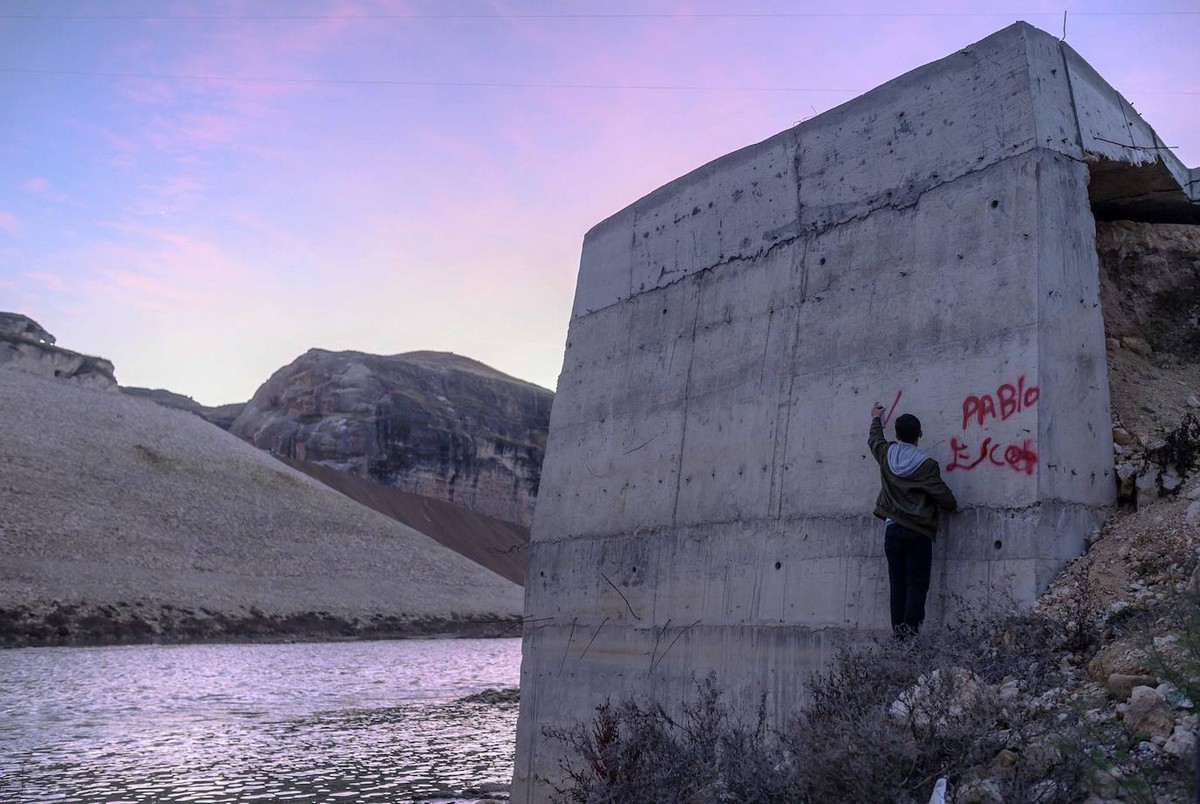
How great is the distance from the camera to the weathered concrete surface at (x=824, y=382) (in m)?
5.82

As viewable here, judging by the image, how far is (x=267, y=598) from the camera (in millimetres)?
44562

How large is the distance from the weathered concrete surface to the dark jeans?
7.0 inches

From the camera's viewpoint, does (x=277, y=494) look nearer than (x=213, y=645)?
No

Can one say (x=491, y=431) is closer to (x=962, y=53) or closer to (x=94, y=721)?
(x=94, y=721)

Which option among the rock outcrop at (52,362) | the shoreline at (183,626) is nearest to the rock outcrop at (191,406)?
the rock outcrop at (52,362)

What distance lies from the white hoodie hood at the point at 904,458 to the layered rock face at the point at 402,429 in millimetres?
84857

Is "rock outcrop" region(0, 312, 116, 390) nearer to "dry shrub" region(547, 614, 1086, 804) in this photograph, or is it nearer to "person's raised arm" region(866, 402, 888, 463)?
"person's raised arm" region(866, 402, 888, 463)

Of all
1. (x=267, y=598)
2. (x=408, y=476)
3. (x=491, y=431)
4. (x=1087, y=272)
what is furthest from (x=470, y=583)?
(x=1087, y=272)

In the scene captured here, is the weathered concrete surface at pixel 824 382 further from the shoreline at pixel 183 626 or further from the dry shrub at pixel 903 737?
the shoreline at pixel 183 626

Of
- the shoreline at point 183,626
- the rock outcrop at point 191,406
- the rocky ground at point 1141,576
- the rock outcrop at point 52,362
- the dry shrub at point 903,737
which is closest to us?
the rocky ground at point 1141,576

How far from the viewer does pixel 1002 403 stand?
578cm

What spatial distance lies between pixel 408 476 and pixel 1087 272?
285ft

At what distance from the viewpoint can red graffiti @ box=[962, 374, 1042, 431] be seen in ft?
18.5

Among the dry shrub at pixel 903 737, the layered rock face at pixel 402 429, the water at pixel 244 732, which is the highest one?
the layered rock face at pixel 402 429
